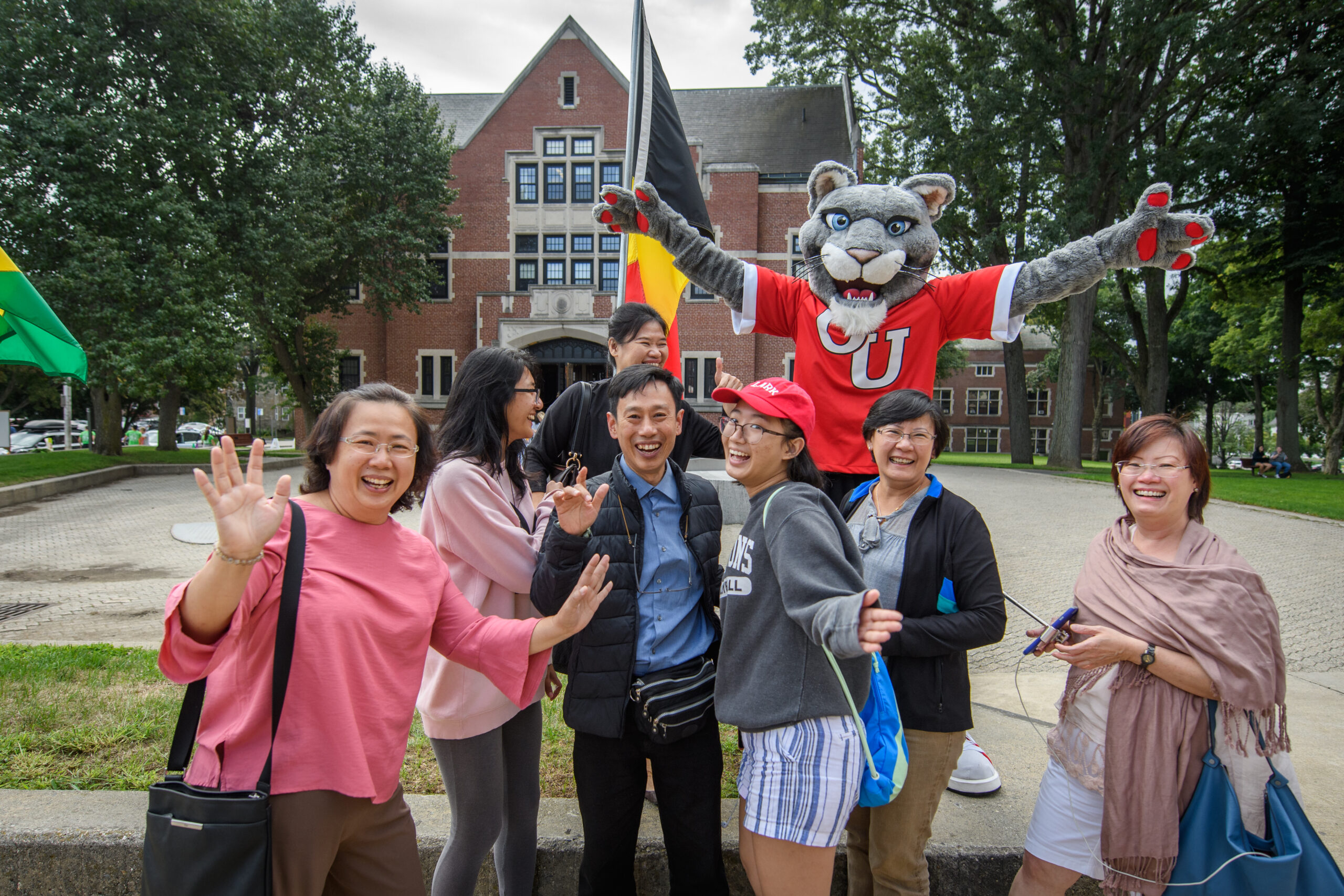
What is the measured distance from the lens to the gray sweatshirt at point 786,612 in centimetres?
185

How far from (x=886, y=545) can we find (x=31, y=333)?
6.07 metres

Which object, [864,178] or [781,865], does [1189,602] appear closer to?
[781,865]

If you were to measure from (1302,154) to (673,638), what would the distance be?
24.8m

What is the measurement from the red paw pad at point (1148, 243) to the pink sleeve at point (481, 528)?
300 cm

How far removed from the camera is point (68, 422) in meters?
26.8

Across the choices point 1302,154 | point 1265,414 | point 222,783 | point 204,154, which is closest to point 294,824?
Result: point 222,783

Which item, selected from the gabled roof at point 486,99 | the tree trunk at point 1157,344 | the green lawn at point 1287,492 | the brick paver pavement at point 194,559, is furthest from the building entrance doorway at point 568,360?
the tree trunk at point 1157,344

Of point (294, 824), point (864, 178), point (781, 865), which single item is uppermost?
point (864, 178)

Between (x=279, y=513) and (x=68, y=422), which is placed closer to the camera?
(x=279, y=513)

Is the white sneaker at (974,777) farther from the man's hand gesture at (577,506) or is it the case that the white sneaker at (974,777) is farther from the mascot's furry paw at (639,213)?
the mascot's furry paw at (639,213)

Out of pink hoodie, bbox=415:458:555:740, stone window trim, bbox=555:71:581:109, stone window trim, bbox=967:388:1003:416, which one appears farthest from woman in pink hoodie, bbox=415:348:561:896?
stone window trim, bbox=967:388:1003:416

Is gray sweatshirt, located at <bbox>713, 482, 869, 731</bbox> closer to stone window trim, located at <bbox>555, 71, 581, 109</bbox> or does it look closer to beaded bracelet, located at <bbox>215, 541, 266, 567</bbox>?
beaded bracelet, located at <bbox>215, 541, 266, 567</bbox>

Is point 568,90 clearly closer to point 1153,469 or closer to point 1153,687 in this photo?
point 1153,469

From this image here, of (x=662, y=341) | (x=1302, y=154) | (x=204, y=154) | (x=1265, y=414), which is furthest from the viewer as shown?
(x=1265, y=414)
